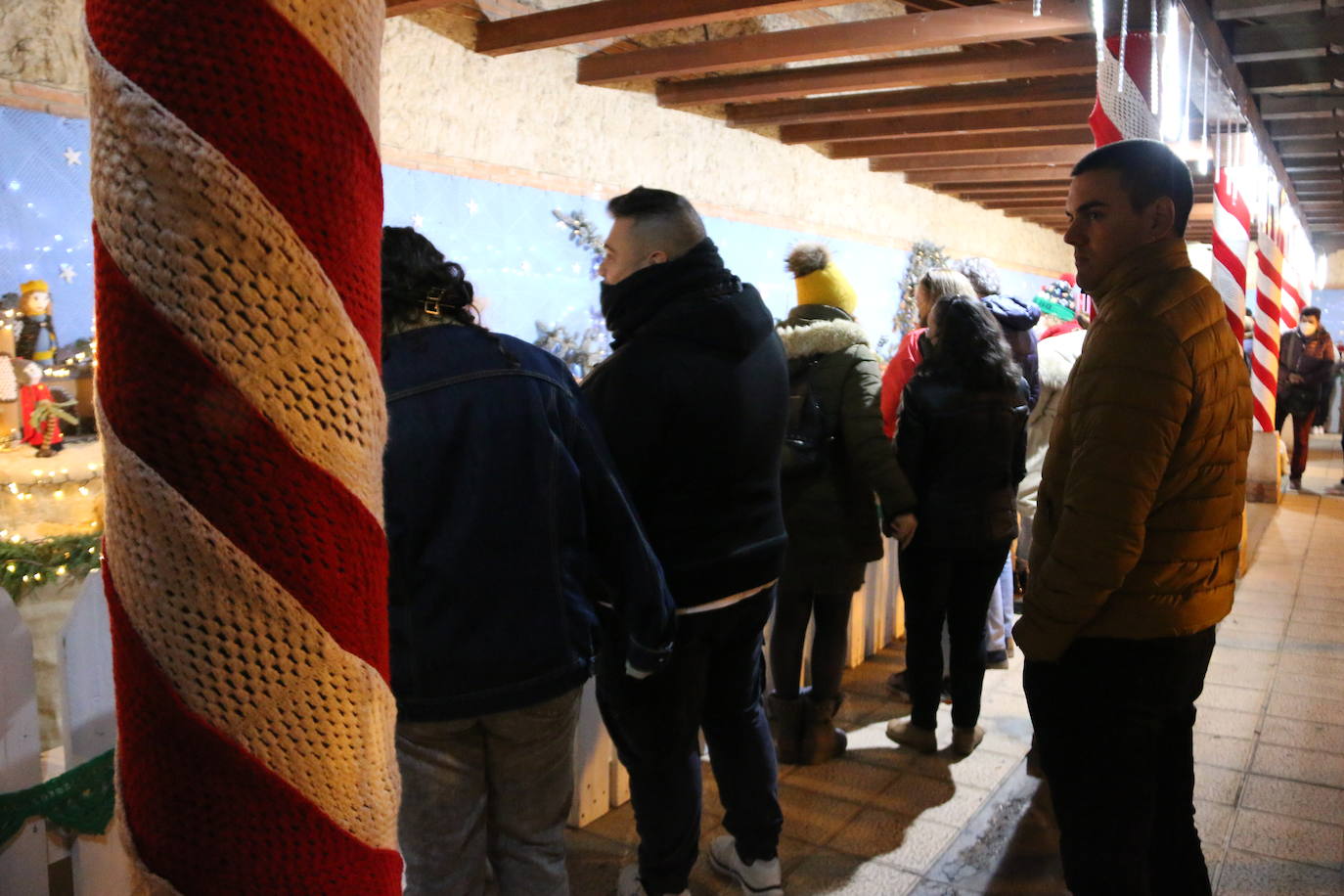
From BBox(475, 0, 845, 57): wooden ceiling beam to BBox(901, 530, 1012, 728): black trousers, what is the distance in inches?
86.4

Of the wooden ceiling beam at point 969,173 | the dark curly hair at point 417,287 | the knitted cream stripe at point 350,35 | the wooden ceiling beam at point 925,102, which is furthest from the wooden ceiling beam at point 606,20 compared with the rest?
the wooden ceiling beam at point 969,173

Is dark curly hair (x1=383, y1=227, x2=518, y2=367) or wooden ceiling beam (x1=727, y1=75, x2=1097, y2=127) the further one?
wooden ceiling beam (x1=727, y1=75, x2=1097, y2=127)

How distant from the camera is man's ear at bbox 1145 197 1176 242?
199 centimetres

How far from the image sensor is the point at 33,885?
2.01 meters

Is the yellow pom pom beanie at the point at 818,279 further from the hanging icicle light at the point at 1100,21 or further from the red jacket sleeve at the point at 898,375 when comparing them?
the hanging icicle light at the point at 1100,21

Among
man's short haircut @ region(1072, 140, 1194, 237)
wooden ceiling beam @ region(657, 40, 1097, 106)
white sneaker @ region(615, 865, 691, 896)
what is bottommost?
white sneaker @ region(615, 865, 691, 896)

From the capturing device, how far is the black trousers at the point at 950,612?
11.2 ft

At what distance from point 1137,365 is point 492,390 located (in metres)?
1.20

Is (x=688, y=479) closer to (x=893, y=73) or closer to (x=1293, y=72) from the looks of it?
(x=893, y=73)

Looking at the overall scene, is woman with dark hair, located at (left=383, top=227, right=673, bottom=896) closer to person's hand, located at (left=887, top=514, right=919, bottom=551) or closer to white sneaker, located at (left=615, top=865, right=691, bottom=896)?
white sneaker, located at (left=615, top=865, right=691, bottom=896)

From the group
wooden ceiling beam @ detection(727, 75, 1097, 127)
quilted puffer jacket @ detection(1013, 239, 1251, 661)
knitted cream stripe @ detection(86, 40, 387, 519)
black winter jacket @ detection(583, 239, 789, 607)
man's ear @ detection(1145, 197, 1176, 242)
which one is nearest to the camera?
knitted cream stripe @ detection(86, 40, 387, 519)

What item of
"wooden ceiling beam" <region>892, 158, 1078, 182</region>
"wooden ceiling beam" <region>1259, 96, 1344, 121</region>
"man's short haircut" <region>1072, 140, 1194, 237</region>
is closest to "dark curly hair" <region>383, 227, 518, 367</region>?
"man's short haircut" <region>1072, 140, 1194, 237</region>

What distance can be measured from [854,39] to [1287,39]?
6.99 feet

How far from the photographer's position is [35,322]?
355 cm
